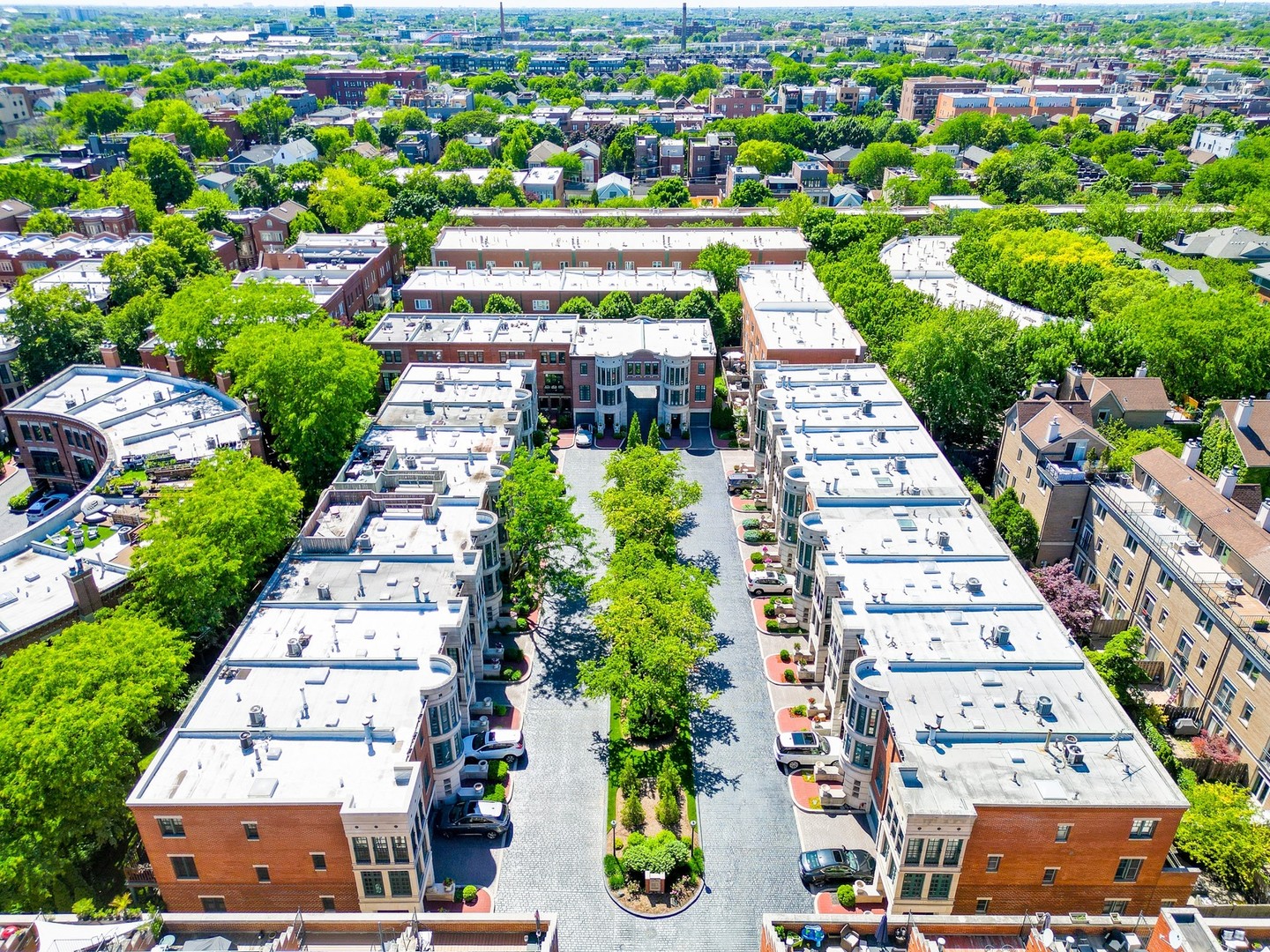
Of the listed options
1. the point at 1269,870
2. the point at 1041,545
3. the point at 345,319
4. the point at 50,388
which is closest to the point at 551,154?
the point at 345,319

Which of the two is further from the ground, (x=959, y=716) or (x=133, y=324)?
(x=133, y=324)

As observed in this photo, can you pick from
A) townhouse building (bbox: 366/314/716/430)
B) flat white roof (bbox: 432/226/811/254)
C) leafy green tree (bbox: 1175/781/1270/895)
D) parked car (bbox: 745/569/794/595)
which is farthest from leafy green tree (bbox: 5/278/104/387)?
leafy green tree (bbox: 1175/781/1270/895)

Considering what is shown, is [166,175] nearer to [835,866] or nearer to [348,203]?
[348,203]

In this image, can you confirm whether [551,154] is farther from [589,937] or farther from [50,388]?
[589,937]

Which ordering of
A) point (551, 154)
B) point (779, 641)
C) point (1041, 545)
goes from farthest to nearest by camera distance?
point (551, 154) → point (1041, 545) → point (779, 641)

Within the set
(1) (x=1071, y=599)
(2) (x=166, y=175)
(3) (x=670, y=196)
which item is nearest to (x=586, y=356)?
(1) (x=1071, y=599)

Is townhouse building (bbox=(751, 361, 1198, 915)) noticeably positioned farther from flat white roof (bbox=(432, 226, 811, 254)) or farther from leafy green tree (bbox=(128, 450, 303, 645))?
flat white roof (bbox=(432, 226, 811, 254))
